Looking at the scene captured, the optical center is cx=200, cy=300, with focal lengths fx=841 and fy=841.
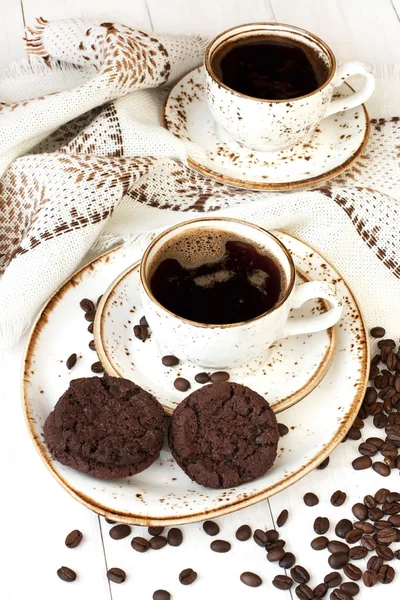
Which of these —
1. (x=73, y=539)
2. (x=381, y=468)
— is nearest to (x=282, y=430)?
(x=381, y=468)

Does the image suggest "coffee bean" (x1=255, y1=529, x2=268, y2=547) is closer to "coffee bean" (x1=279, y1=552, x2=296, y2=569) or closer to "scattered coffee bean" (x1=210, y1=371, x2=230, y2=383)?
"coffee bean" (x1=279, y1=552, x2=296, y2=569)

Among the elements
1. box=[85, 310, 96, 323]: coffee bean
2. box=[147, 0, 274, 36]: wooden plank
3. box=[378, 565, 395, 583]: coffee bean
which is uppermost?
box=[147, 0, 274, 36]: wooden plank

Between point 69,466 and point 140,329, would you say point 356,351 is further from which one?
point 69,466

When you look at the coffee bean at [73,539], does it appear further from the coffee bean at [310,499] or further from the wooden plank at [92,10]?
the wooden plank at [92,10]

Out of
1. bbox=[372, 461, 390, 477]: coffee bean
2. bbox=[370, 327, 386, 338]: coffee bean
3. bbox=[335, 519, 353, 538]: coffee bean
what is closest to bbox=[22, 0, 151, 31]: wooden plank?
bbox=[370, 327, 386, 338]: coffee bean

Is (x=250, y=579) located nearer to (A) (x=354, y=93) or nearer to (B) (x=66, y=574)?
(B) (x=66, y=574)

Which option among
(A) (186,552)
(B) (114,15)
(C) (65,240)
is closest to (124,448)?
(A) (186,552)
